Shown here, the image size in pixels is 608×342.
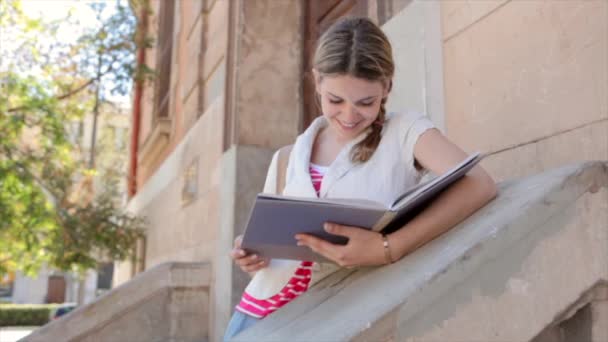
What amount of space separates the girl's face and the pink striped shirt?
169mm

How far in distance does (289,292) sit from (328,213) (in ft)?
1.92

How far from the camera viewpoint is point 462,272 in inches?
48.8

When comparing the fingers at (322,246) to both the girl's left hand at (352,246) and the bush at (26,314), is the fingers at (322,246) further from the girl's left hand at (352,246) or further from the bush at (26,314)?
the bush at (26,314)

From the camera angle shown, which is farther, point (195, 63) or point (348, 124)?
point (195, 63)

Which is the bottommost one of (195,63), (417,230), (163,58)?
(417,230)

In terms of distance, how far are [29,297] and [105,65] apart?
28.9 metres

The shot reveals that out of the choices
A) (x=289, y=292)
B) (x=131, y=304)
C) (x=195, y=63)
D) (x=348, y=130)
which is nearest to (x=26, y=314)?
(x=195, y=63)

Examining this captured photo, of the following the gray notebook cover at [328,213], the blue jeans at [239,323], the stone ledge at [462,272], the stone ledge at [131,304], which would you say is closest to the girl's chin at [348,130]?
the gray notebook cover at [328,213]

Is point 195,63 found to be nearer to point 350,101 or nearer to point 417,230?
point 350,101

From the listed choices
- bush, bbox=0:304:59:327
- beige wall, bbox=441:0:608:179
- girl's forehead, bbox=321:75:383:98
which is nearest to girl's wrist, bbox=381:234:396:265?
girl's forehead, bbox=321:75:383:98

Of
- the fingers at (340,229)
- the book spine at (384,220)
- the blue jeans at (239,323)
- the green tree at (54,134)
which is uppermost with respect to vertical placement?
the green tree at (54,134)

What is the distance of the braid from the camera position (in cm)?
181

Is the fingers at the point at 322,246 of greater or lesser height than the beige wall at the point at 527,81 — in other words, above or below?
below

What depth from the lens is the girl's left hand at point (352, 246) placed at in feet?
4.96
